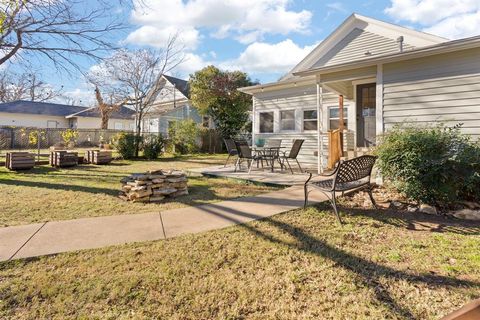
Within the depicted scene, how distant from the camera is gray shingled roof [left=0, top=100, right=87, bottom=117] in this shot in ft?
97.2

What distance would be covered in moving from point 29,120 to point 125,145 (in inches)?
982

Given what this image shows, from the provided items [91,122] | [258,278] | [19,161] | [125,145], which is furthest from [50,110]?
[258,278]

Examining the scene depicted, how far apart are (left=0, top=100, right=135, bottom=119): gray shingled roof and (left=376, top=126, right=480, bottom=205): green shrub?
104ft

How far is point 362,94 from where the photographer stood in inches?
347

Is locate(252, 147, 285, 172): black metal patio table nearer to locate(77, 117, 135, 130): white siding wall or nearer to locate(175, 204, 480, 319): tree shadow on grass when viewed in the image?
locate(175, 204, 480, 319): tree shadow on grass

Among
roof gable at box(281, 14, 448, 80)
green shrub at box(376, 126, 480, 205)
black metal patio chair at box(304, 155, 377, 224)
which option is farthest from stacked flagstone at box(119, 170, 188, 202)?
roof gable at box(281, 14, 448, 80)

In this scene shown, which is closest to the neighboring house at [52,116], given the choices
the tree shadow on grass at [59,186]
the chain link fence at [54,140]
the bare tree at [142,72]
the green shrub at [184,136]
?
the chain link fence at [54,140]

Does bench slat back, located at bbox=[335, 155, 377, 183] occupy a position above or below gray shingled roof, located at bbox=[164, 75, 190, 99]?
below

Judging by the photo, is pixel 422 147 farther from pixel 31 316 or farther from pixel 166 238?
pixel 31 316

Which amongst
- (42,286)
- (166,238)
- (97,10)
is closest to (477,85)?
(166,238)

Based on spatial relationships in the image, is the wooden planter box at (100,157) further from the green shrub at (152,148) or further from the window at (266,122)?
the window at (266,122)

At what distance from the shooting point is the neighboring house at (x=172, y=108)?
72.9 feet

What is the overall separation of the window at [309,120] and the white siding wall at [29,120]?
31.6 meters

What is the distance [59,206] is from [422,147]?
6.24 meters
